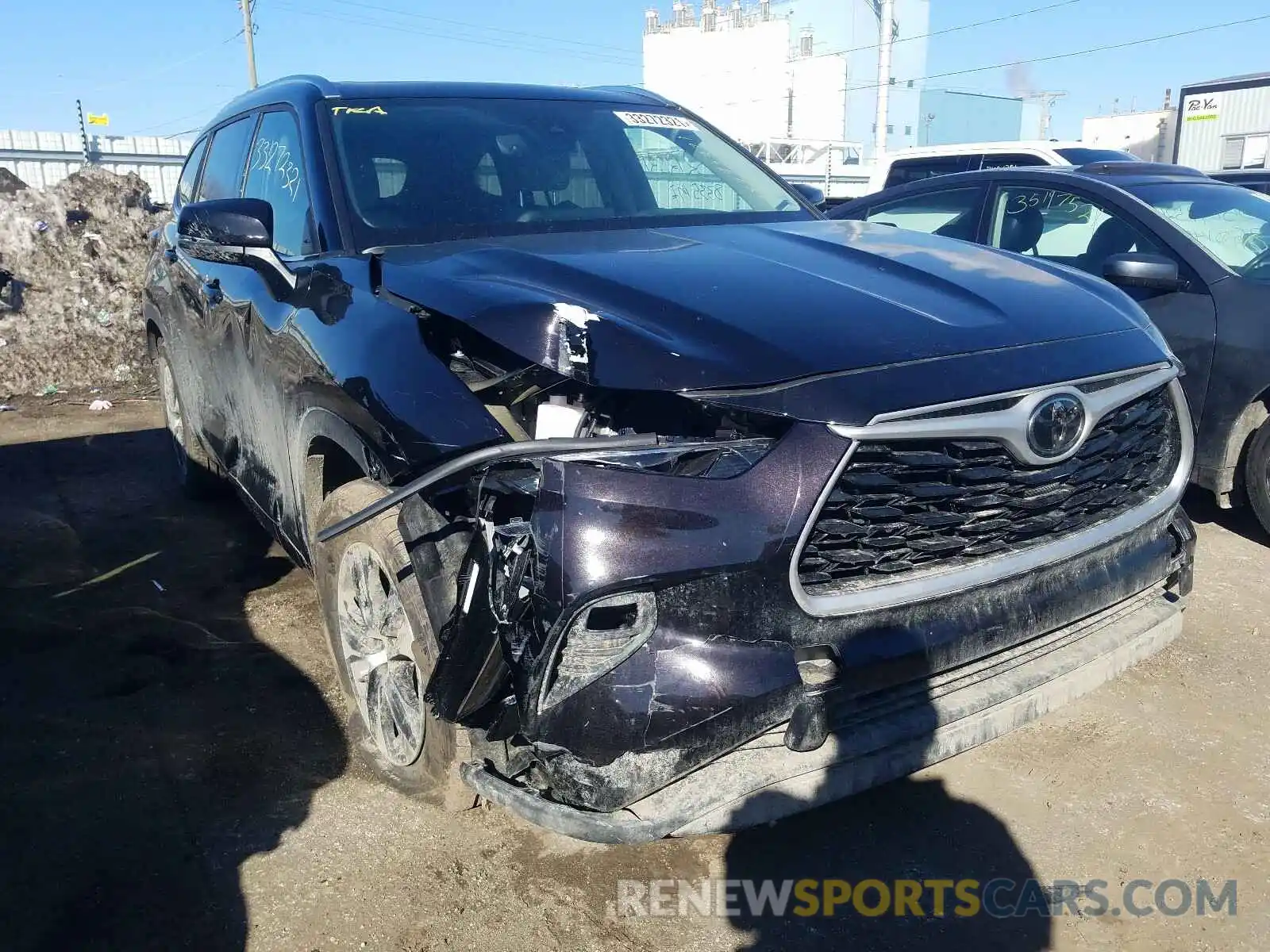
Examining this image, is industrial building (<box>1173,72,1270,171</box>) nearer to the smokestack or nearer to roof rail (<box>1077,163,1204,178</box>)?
roof rail (<box>1077,163,1204,178</box>)

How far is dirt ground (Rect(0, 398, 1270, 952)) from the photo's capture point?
240 centimetres

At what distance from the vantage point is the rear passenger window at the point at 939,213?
5.87m

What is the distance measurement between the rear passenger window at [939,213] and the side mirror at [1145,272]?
108cm

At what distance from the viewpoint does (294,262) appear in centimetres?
322

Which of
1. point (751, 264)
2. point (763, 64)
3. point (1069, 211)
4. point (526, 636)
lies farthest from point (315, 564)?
point (763, 64)

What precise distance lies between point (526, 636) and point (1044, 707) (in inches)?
49.1

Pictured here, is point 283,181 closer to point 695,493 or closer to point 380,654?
Answer: point 380,654

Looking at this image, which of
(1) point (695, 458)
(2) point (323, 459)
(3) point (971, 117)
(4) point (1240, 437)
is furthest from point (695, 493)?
(3) point (971, 117)

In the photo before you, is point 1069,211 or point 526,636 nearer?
point 526,636

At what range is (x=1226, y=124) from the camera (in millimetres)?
25312

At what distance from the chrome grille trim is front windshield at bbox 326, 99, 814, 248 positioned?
1.57 meters

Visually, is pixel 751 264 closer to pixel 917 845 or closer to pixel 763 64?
pixel 917 845

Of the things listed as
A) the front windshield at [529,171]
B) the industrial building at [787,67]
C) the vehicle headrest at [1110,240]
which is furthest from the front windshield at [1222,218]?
the industrial building at [787,67]

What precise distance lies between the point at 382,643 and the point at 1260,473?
3867 millimetres
